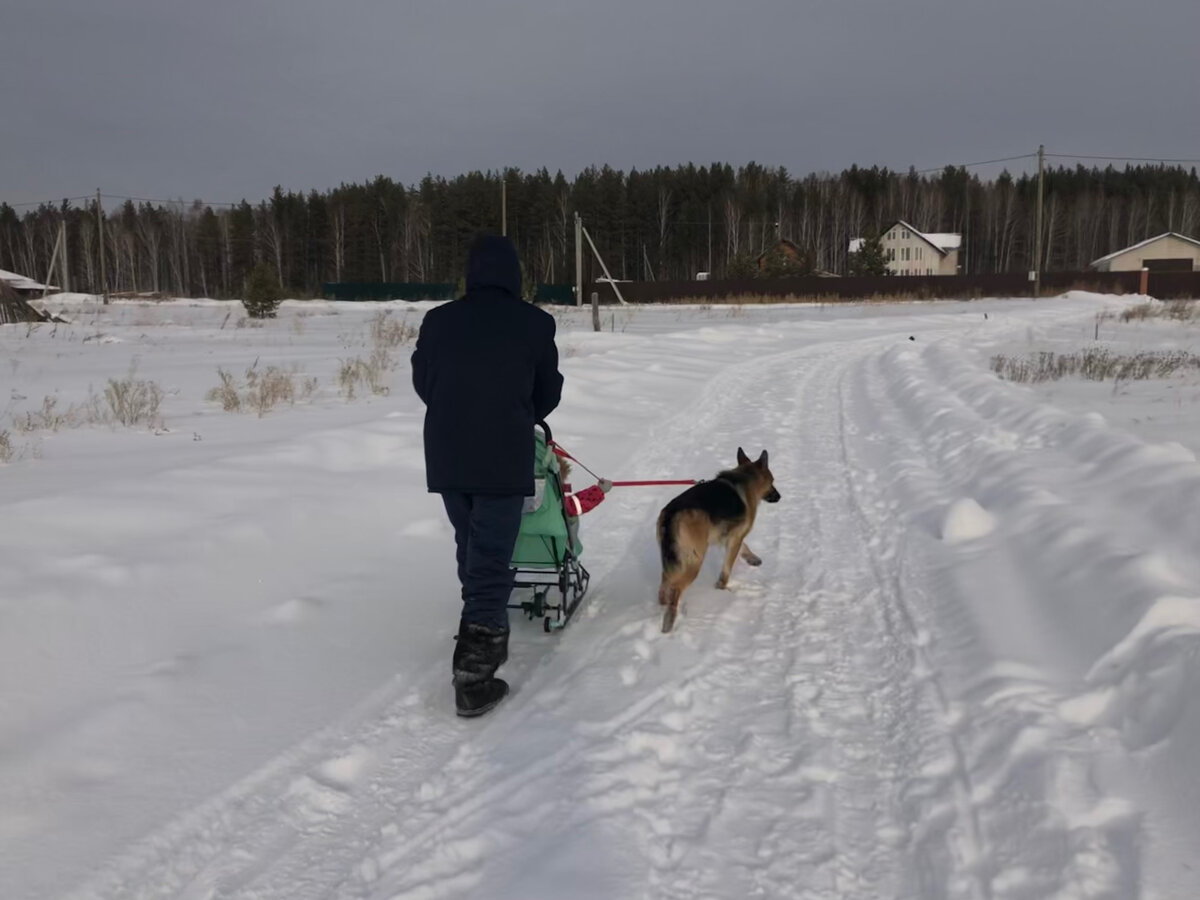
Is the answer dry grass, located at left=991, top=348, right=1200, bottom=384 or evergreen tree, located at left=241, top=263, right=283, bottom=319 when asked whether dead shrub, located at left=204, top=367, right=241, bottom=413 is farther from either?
evergreen tree, located at left=241, top=263, right=283, bottom=319

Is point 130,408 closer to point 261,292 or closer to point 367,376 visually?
point 367,376

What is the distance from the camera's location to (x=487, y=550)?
3.82 m

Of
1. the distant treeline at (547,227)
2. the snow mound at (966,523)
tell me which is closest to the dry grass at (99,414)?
the snow mound at (966,523)

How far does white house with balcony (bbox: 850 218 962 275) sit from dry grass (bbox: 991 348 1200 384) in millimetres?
71165

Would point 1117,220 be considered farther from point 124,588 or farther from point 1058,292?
point 124,588

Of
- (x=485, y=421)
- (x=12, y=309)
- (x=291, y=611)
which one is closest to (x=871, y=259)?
(x=12, y=309)

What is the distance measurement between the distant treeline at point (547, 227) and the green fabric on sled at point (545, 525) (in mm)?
75784

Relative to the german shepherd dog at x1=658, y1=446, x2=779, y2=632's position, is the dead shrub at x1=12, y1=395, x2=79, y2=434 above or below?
above

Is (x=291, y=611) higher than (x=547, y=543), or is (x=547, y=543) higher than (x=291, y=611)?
(x=547, y=543)

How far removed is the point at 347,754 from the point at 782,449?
645cm

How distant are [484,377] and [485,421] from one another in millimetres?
200

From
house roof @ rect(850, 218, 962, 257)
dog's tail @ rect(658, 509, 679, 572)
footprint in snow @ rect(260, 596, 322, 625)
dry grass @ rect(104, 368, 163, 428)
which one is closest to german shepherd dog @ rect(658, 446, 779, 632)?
dog's tail @ rect(658, 509, 679, 572)

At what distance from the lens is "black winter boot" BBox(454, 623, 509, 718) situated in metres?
3.60

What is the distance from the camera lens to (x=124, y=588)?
167 inches
